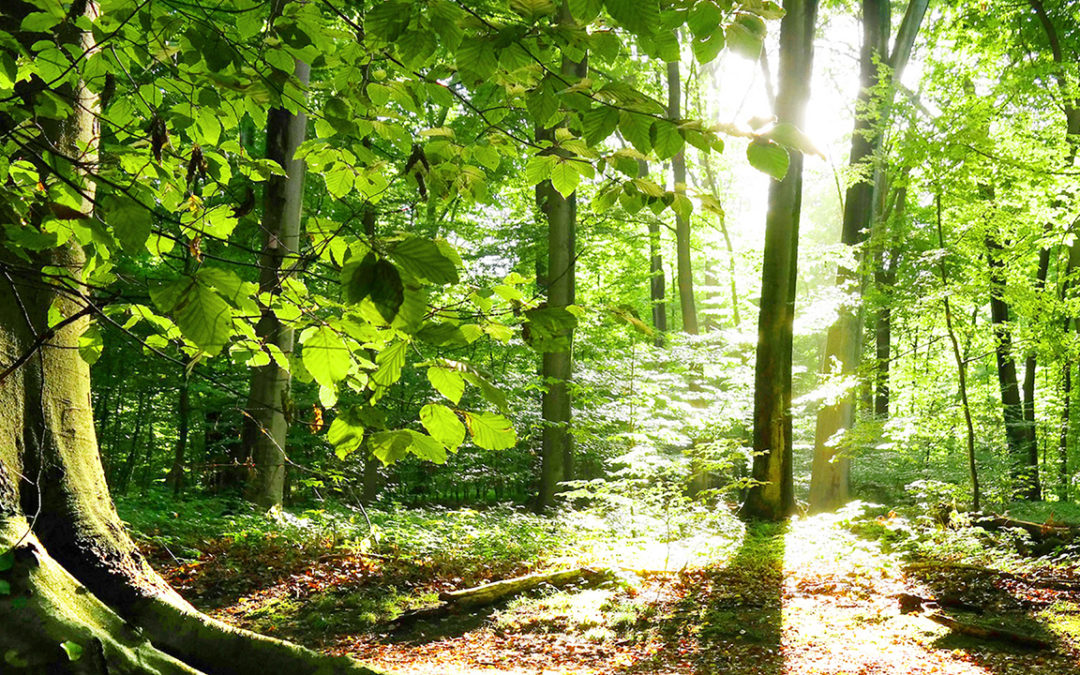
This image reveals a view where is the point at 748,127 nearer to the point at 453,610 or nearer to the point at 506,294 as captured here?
the point at 506,294

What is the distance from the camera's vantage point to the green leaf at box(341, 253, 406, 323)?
1.02 meters

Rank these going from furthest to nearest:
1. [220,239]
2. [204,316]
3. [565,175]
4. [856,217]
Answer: [856,217] < [565,175] < [220,239] < [204,316]

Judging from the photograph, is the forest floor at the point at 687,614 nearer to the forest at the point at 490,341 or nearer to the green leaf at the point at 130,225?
the forest at the point at 490,341

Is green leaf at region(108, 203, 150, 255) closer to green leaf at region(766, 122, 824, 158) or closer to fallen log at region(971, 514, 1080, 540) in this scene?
green leaf at region(766, 122, 824, 158)

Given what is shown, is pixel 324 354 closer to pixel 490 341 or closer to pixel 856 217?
pixel 490 341

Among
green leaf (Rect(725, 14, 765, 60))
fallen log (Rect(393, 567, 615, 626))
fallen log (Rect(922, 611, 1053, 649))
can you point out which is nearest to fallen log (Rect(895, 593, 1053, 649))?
fallen log (Rect(922, 611, 1053, 649))

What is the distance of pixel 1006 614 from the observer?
16.3 feet

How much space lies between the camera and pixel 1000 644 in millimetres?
4383

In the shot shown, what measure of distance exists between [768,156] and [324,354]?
101 cm

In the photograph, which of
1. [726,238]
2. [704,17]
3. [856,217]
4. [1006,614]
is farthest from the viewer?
[726,238]

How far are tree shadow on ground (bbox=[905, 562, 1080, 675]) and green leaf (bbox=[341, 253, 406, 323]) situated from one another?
4574 millimetres

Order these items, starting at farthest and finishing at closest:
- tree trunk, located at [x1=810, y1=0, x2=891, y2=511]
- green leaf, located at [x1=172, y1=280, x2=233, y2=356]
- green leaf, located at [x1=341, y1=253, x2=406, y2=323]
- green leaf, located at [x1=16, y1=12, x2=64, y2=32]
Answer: tree trunk, located at [x1=810, y1=0, x2=891, y2=511] → green leaf, located at [x1=16, y1=12, x2=64, y2=32] → green leaf, located at [x1=172, y1=280, x2=233, y2=356] → green leaf, located at [x1=341, y1=253, x2=406, y2=323]

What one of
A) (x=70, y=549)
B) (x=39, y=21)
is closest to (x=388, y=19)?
(x=39, y=21)

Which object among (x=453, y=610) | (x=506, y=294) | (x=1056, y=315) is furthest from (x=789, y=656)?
(x=1056, y=315)
